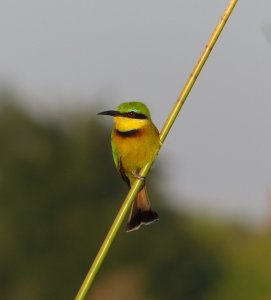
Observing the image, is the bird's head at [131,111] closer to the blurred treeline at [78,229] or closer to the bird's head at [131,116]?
the bird's head at [131,116]

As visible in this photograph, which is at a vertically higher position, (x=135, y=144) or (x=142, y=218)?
(x=135, y=144)

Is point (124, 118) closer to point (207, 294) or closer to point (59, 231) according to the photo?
point (207, 294)

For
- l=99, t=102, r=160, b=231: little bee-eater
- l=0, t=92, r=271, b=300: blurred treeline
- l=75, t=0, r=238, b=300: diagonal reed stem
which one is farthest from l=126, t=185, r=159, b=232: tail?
l=0, t=92, r=271, b=300: blurred treeline

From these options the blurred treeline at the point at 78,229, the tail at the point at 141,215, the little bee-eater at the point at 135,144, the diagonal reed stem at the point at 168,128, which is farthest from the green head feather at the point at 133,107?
the blurred treeline at the point at 78,229

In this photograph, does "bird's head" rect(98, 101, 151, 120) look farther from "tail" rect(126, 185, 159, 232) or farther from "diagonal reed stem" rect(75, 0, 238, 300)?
"diagonal reed stem" rect(75, 0, 238, 300)

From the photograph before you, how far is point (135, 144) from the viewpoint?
4.57 m

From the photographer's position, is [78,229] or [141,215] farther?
[78,229]

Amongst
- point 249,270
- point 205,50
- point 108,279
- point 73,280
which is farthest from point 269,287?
point 73,280

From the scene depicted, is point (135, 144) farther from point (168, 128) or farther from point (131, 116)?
point (168, 128)

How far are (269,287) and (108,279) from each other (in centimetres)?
2892

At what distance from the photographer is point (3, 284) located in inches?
1336

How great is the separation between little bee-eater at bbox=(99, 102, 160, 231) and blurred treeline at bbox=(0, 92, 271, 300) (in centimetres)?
2768

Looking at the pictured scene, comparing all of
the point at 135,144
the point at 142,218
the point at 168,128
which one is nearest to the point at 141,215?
the point at 142,218

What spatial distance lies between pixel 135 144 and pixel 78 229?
3300cm
